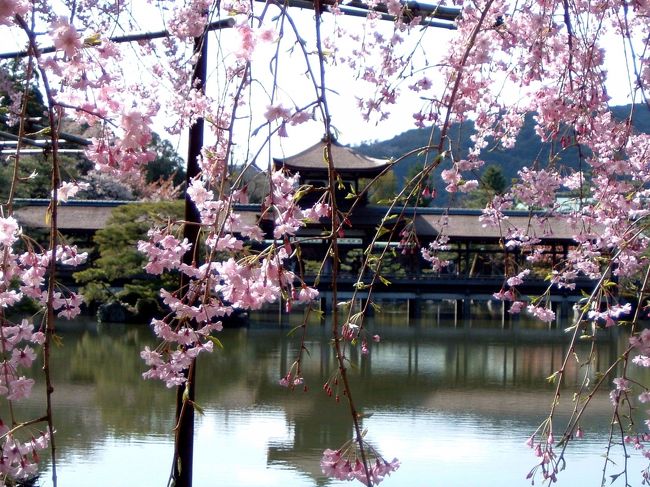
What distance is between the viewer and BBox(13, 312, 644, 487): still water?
5102mm

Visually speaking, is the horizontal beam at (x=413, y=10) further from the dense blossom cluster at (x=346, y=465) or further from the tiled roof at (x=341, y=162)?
the tiled roof at (x=341, y=162)

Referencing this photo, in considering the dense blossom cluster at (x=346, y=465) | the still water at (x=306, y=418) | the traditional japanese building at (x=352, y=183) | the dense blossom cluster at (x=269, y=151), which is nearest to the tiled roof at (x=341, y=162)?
the traditional japanese building at (x=352, y=183)

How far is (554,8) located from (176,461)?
4.67 feet

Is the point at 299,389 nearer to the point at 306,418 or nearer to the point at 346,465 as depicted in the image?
the point at 306,418

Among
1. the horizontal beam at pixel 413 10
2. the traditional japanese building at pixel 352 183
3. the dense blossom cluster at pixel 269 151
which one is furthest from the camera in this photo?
the traditional japanese building at pixel 352 183

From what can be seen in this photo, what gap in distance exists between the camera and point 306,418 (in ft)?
21.5

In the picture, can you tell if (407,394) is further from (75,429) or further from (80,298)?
(80,298)

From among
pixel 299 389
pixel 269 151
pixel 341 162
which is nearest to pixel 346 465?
pixel 269 151

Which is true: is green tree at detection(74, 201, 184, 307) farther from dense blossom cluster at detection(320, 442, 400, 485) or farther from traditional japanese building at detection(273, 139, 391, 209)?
dense blossom cluster at detection(320, 442, 400, 485)

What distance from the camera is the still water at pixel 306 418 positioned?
510cm

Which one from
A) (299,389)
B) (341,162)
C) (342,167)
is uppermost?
(341,162)

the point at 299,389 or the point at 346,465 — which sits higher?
the point at 346,465

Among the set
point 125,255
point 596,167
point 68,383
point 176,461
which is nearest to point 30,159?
point 125,255

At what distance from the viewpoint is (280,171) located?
4.74 ft
